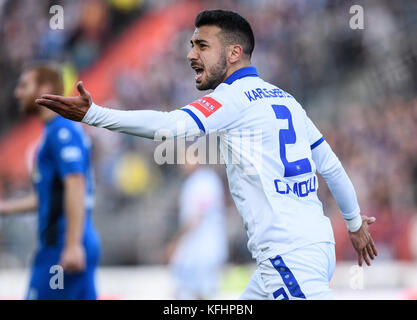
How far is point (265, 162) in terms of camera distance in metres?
3.68

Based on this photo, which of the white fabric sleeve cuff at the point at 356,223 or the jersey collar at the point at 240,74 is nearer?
the jersey collar at the point at 240,74

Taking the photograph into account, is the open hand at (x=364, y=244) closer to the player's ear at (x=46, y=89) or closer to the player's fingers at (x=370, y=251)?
the player's fingers at (x=370, y=251)

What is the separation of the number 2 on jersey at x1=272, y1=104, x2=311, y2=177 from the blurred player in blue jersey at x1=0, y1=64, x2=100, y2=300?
202 centimetres

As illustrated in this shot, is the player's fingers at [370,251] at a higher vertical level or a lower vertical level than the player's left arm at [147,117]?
lower

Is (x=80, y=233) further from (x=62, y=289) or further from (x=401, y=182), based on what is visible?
(x=401, y=182)

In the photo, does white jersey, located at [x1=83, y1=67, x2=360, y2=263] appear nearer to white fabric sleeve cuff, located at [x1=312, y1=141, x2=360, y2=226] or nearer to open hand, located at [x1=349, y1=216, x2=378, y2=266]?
white fabric sleeve cuff, located at [x1=312, y1=141, x2=360, y2=226]

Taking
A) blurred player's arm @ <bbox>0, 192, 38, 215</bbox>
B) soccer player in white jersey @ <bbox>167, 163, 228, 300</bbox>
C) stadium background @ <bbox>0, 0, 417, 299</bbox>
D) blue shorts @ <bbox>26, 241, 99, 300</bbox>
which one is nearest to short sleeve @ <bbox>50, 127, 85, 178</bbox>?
blue shorts @ <bbox>26, 241, 99, 300</bbox>

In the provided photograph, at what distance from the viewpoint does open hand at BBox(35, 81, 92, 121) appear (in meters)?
3.34

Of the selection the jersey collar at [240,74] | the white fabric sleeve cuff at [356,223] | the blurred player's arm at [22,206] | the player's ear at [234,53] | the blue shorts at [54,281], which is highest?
the player's ear at [234,53]

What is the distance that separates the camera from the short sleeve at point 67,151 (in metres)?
5.22

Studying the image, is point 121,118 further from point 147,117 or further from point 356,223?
point 356,223

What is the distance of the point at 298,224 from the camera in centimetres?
365

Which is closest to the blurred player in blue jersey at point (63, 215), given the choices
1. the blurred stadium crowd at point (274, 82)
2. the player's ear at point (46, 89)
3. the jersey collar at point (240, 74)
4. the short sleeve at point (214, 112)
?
the player's ear at point (46, 89)

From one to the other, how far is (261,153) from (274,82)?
1068 centimetres
